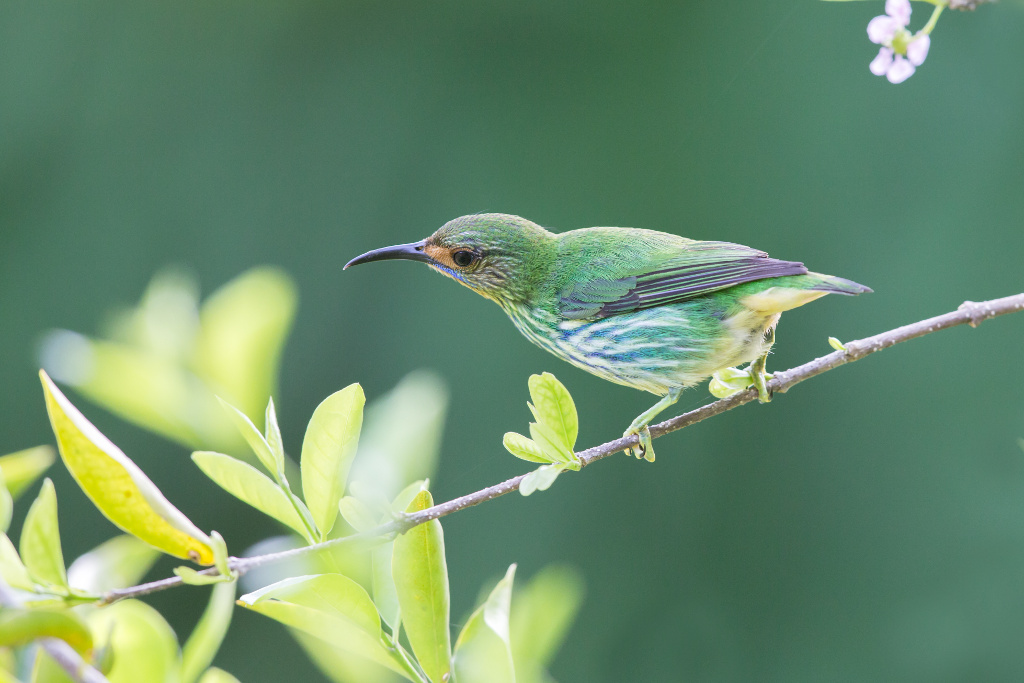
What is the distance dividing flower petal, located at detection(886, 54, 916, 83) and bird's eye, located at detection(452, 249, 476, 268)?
130cm

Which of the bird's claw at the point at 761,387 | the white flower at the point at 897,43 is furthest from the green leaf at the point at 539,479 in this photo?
the bird's claw at the point at 761,387

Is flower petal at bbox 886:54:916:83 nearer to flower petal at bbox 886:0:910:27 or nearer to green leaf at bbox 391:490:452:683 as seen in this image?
flower petal at bbox 886:0:910:27

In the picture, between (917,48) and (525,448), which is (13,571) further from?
(917,48)

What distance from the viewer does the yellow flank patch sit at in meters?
1.86

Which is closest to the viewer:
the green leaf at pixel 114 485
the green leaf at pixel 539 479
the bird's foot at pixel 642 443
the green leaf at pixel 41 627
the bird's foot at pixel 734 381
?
the green leaf at pixel 41 627

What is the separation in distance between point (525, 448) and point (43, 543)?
1.97 ft

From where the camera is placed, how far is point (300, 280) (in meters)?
4.89

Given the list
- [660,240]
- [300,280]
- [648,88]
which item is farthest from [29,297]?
[660,240]

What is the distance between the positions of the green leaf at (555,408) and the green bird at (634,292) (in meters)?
0.56

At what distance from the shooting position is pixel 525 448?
4.05 feet

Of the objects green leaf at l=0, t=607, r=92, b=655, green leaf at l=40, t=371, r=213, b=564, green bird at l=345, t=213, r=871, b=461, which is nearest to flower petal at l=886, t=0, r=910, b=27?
green bird at l=345, t=213, r=871, b=461

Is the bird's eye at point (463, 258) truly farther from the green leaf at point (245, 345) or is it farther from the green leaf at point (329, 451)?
the green leaf at point (329, 451)

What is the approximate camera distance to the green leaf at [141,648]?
107 cm

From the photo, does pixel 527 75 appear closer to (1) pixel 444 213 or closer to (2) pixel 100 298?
(1) pixel 444 213
